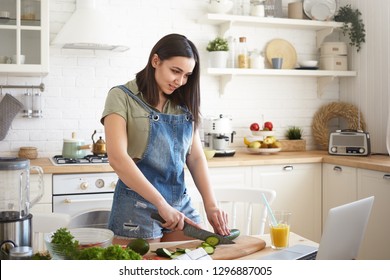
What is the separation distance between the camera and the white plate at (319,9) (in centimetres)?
442

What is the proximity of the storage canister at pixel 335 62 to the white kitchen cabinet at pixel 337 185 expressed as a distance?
952 millimetres

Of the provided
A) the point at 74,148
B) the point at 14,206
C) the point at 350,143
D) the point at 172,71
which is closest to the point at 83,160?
the point at 74,148

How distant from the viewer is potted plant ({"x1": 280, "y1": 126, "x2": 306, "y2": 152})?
14.4 ft

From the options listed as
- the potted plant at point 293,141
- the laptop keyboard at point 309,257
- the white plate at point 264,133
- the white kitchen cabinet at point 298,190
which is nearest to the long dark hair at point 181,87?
the laptop keyboard at point 309,257

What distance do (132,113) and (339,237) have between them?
939 mm

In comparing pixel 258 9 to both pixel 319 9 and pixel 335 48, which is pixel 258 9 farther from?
pixel 335 48

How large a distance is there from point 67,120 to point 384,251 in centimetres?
232

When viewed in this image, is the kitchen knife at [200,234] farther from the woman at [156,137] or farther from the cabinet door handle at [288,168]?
the cabinet door handle at [288,168]

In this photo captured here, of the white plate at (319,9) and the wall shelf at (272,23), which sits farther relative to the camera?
the white plate at (319,9)

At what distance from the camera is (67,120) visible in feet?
12.8

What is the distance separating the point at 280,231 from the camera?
5.72 ft

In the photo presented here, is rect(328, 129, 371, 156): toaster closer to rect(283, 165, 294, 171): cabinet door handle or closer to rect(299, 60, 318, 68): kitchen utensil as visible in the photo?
rect(283, 165, 294, 171): cabinet door handle

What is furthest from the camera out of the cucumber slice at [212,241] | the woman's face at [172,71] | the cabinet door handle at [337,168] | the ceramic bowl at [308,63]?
the ceramic bowl at [308,63]

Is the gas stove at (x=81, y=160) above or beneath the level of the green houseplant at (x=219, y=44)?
beneath
